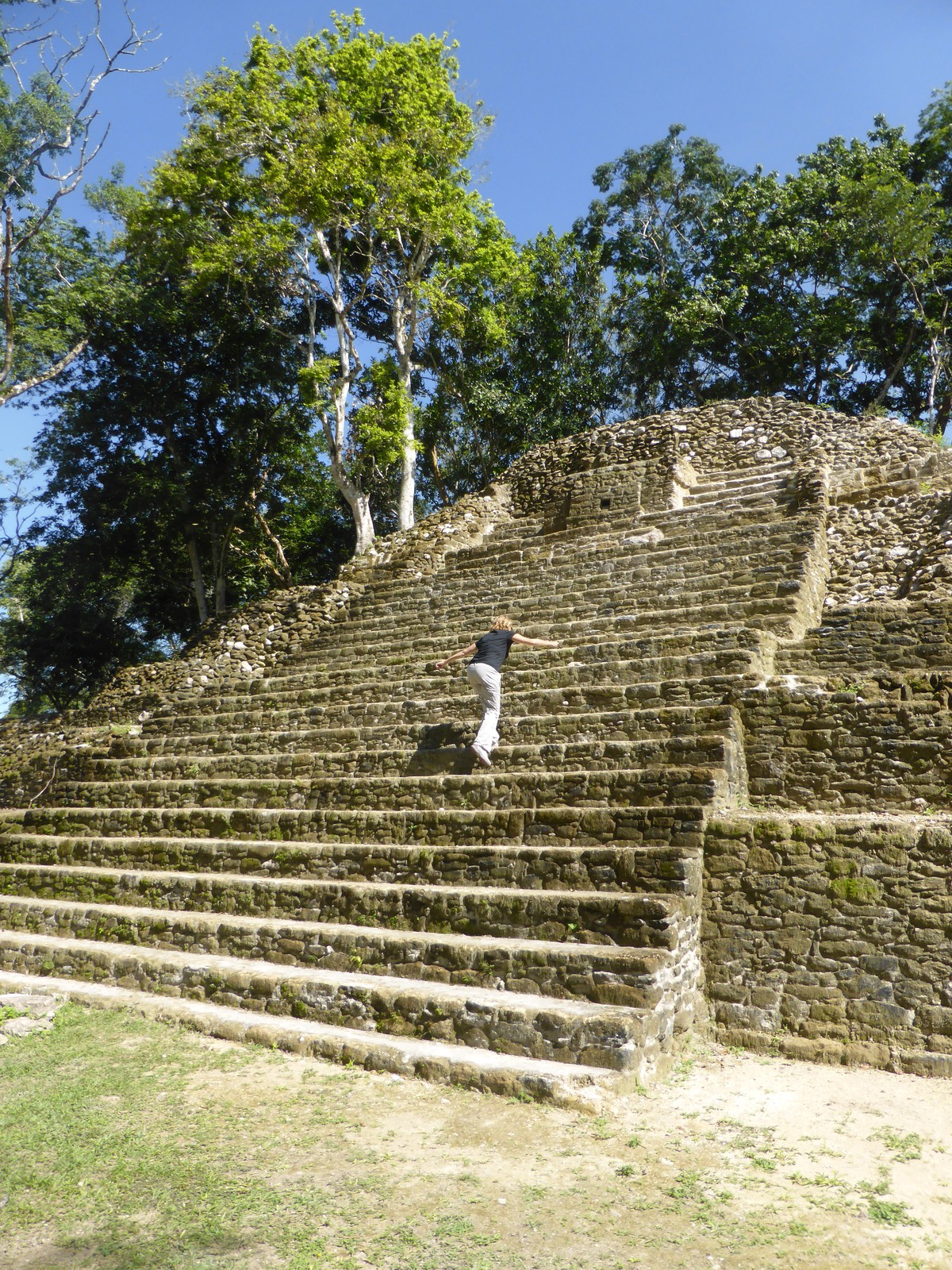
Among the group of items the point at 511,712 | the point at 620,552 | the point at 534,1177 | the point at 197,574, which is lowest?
the point at 534,1177

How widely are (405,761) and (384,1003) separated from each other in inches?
113

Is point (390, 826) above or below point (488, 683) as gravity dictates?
below

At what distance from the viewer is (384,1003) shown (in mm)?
4945

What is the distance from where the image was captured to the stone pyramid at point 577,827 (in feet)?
15.1

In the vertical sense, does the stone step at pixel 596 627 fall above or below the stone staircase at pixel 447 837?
above

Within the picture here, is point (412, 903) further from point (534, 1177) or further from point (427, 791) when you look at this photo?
point (534, 1177)

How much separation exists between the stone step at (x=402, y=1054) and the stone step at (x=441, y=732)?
7.81 ft

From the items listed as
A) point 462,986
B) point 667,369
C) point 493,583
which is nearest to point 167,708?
point 493,583

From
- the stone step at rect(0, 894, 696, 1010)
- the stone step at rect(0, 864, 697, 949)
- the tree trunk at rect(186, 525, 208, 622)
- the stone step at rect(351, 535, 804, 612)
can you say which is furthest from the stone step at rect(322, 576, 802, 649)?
the tree trunk at rect(186, 525, 208, 622)

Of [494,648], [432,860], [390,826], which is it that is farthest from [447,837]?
[494,648]

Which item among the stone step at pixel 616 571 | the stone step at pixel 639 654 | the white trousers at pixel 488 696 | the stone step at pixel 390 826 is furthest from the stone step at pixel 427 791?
the stone step at pixel 616 571

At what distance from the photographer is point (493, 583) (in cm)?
1145

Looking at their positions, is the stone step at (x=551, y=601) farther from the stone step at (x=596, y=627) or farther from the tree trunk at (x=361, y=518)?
the tree trunk at (x=361, y=518)

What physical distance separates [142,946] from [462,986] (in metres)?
3.14
